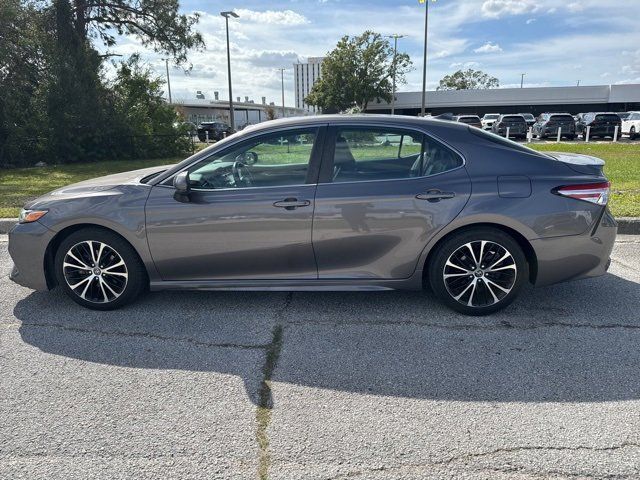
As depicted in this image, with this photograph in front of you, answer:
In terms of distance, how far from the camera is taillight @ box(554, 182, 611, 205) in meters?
3.68

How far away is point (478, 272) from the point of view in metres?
3.78

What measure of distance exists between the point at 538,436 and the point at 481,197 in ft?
5.86

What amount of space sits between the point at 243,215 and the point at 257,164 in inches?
18.6

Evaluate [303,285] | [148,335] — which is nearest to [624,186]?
[303,285]

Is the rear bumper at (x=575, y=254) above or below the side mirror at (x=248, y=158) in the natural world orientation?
below

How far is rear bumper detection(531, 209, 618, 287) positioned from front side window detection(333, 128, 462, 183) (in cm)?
98

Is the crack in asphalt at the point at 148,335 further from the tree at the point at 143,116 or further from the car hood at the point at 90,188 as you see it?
the tree at the point at 143,116

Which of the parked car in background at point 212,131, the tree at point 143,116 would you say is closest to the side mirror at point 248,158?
the tree at point 143,116

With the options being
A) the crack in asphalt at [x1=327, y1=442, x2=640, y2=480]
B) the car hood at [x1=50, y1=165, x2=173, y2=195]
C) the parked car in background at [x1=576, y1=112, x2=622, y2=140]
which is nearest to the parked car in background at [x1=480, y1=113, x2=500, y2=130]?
the parked car in background at [x1=576, y1=112, x2=622, y2=140]

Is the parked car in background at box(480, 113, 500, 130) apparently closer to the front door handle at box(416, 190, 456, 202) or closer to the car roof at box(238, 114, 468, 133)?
the car roof at box(238, 114, 468, 133)

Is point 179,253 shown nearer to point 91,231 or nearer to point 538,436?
point 91,231

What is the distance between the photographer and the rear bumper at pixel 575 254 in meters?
3.71

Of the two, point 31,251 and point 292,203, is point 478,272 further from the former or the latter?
point 31,251

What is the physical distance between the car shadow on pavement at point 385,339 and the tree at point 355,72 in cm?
4717
